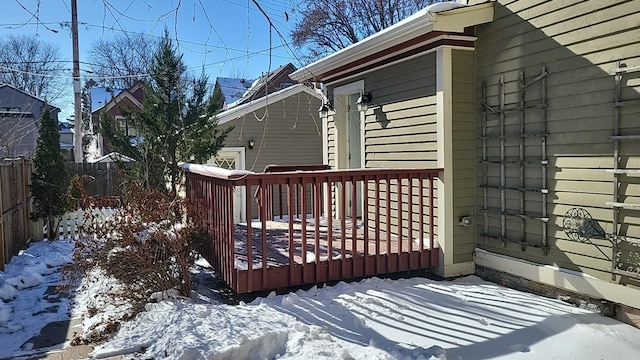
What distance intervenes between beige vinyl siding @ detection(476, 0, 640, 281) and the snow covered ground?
0.65m

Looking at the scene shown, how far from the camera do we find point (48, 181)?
311 inches

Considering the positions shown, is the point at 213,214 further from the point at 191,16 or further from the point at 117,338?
the point at 191,16

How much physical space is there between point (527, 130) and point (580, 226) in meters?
1.01

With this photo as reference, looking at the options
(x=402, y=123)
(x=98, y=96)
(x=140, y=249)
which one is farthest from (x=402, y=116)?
(x=98, y=96)

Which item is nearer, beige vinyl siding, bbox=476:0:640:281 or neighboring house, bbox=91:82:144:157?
beige vinyl siding, bbox=476:0:640:281

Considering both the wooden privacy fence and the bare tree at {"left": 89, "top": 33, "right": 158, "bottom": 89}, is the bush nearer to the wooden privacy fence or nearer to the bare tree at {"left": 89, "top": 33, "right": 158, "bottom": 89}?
the bare tree at {"left": 89, "top": 33, "right": 158, "bottom": 89}

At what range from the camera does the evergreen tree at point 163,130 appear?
8.39 metres

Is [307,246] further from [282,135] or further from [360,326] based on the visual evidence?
[282,135]

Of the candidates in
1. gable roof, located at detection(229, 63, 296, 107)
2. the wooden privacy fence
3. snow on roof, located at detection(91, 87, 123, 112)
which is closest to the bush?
gable roof, located at detection(229, 63, 296, 107)

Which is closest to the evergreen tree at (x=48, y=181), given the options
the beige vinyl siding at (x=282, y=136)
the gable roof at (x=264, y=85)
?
the gable roof at (x=264, y=85)

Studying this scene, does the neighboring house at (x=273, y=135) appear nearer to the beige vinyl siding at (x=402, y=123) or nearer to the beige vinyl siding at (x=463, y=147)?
the beige vinyl siding at (x=402, y=123)

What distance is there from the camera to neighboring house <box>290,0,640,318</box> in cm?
352

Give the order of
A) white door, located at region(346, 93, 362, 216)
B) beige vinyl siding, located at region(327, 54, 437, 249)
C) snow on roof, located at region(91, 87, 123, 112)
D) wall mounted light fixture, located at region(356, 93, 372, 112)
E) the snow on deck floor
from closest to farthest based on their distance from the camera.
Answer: the snow on deck floor < beige vinyl siding, located at region(327, 54, 437, 249) < wall mounted light fixture, located at region(356, 93, 372, 112) < white door, located at region(346, 93, 362, 216) < snow on roof, located at region(91, 87, 123, 112)

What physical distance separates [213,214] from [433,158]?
2448 mm
